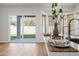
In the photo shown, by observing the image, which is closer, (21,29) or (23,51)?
(23,51)

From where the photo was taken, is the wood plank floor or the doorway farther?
the doorway

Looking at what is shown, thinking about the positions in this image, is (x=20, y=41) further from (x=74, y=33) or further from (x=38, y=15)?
(x=74, y=33)

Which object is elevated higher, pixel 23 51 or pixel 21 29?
pixel 21 29

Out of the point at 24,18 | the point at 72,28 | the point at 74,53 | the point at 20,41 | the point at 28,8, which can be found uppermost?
the point at 28,8

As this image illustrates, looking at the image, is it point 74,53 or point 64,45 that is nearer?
point 74,53

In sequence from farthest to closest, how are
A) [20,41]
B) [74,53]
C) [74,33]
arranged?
[20,41], [74,33], [74,53]

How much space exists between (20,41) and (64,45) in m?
5.46

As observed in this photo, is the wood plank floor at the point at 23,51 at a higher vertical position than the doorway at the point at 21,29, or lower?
lower

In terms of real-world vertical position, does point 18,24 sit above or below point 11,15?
below

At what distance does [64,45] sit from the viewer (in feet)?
5.84

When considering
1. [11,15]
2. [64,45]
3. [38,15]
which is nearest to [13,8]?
[11,15]

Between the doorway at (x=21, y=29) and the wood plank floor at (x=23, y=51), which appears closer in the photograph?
the wood plank floor at (x=23, y=51)

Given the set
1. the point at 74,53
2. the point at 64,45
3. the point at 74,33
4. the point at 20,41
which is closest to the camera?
the point at 74,53

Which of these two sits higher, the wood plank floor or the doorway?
the doorway
